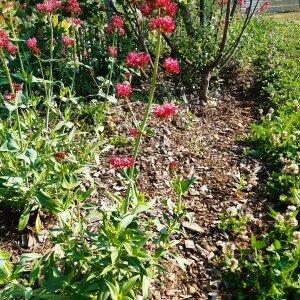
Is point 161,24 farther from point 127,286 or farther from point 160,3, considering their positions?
point 127,286

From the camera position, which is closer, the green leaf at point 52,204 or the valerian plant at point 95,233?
the valerian plant at point 95,233

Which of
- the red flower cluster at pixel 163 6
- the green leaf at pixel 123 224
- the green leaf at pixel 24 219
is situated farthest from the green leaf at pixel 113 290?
the red flower cluster at pixel 163 6

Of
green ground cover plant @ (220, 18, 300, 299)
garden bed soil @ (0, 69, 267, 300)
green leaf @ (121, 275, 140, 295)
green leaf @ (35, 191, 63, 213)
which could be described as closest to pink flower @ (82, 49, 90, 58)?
garden bed soil @ (0, 69, 267, 300)

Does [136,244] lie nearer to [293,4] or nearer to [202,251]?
[202,251]

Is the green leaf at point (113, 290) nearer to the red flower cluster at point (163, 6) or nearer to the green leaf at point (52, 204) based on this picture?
the green leaf at point (52, 204)

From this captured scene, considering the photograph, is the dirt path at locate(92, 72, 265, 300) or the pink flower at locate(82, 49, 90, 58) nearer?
the dirt path at locate(92, 72, 265, 300)

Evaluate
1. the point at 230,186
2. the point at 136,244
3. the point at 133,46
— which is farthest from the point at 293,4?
the point at 136,244

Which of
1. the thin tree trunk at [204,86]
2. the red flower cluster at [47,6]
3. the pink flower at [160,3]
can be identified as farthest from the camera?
the thin tree trunk at [204,86]

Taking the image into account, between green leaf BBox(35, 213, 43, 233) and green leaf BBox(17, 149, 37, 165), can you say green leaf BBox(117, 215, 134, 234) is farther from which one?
green leaf BBox(35, 213, 43, 233)

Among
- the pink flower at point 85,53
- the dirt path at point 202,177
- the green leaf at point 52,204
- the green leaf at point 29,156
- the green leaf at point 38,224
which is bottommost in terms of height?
the dirt path at point 202,177

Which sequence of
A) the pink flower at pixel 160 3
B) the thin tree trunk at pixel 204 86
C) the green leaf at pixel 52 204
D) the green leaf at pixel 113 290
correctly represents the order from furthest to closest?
1. the thin tree trunk at pixel 204 86
2. the green leaf at pixel 52 204
3. the green leaf at pixel 113 290
4. the pink flower at pixel 160 3

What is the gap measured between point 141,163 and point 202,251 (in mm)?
1349

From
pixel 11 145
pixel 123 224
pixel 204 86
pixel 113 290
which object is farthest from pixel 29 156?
pixel 204 86

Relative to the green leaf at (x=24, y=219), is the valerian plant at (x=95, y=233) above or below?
above
